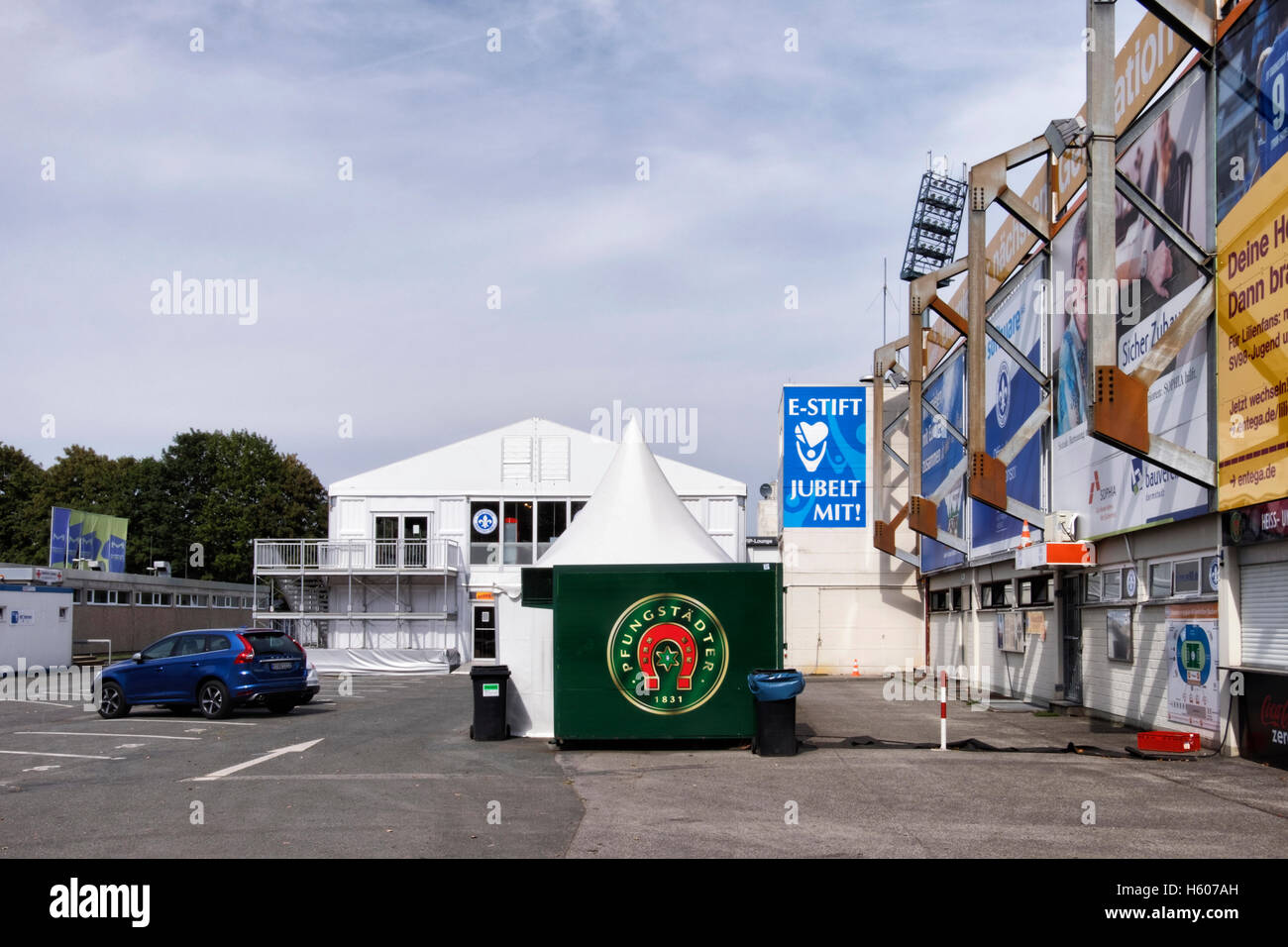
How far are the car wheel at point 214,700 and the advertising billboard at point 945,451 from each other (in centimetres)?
1589

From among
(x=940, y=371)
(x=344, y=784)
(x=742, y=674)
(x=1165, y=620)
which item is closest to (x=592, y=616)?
(x=742, y=674)

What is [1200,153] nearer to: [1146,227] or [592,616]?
[1146,227]

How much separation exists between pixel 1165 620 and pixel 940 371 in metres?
14.7

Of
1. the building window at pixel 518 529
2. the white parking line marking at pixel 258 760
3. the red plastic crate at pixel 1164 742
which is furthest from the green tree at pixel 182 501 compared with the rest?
the red plastic crate at pixel 1164 742

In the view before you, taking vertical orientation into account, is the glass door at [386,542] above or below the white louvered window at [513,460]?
below

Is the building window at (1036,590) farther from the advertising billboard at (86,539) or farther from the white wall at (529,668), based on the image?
the advertising billboard at (86,539)

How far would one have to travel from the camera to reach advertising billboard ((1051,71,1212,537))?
14367 millimetres

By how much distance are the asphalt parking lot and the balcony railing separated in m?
21.6

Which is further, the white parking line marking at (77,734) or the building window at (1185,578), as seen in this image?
the white parking line marking at (77,734)

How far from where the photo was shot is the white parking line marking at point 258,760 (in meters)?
12.1

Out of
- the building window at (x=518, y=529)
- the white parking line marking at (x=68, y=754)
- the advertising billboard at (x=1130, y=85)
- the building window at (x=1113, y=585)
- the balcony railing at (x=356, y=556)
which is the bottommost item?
the white parking line marking at (x=68, y=754)
